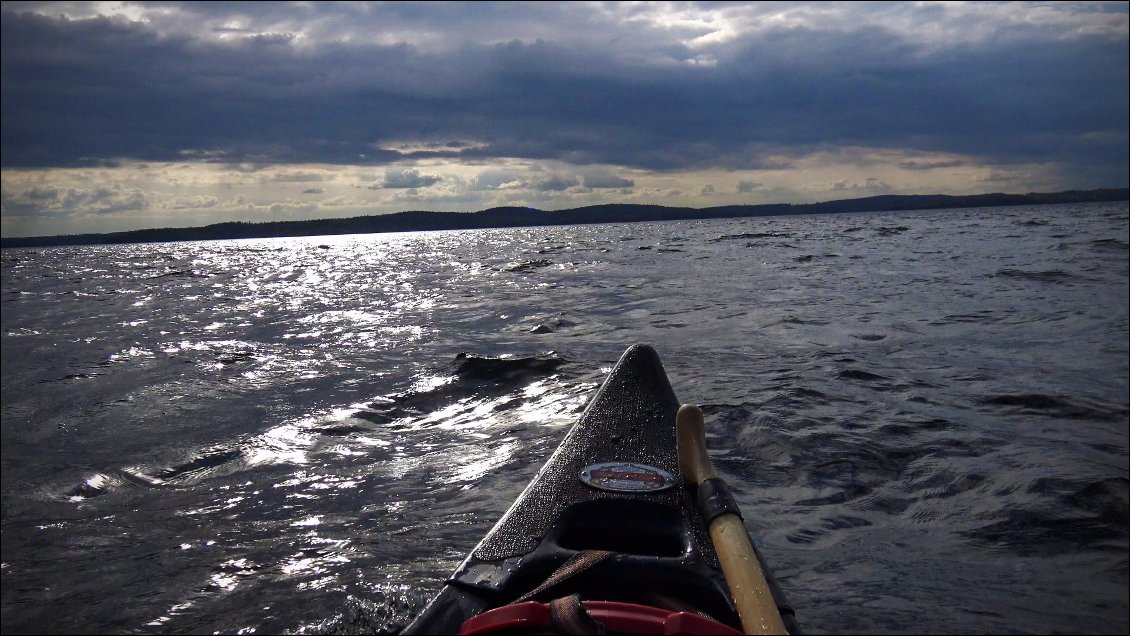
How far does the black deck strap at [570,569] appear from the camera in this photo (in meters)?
2.28

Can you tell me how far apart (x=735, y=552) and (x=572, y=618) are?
67cm

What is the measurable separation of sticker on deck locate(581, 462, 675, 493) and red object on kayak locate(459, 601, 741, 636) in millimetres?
986

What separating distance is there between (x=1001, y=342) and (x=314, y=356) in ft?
28.3

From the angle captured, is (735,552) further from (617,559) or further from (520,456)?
(520,456)

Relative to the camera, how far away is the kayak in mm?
1932

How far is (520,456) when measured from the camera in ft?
16.5

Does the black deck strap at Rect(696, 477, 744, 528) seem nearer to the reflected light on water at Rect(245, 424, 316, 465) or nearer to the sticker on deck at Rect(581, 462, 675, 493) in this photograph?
the sticker on deck at Rect(581, 462, 675, 493)

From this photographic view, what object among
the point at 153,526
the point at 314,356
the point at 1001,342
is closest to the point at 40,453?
the point at 153,526

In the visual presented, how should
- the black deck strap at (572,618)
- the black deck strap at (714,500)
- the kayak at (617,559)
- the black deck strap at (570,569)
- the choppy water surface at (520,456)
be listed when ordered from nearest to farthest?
the black deck strap at (572,618)
the kayak at (617,559)
the black deck strap at (570,569)
the black deck strap at (714,500)
the choppy water surface at (520,456)

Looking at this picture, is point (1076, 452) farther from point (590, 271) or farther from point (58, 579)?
point (590, 271)

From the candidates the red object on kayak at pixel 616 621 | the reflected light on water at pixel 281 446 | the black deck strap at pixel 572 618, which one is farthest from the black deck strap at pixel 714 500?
the reflected light on water at pixel 281 446

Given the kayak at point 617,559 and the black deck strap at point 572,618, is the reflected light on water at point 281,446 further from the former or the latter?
the black deck strap at point 572,618

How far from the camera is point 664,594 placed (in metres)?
2.32

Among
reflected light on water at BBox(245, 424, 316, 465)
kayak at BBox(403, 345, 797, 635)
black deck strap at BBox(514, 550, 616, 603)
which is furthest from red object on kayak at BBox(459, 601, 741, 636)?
reflected light on water at BBox(245, 424, 316, 465)
